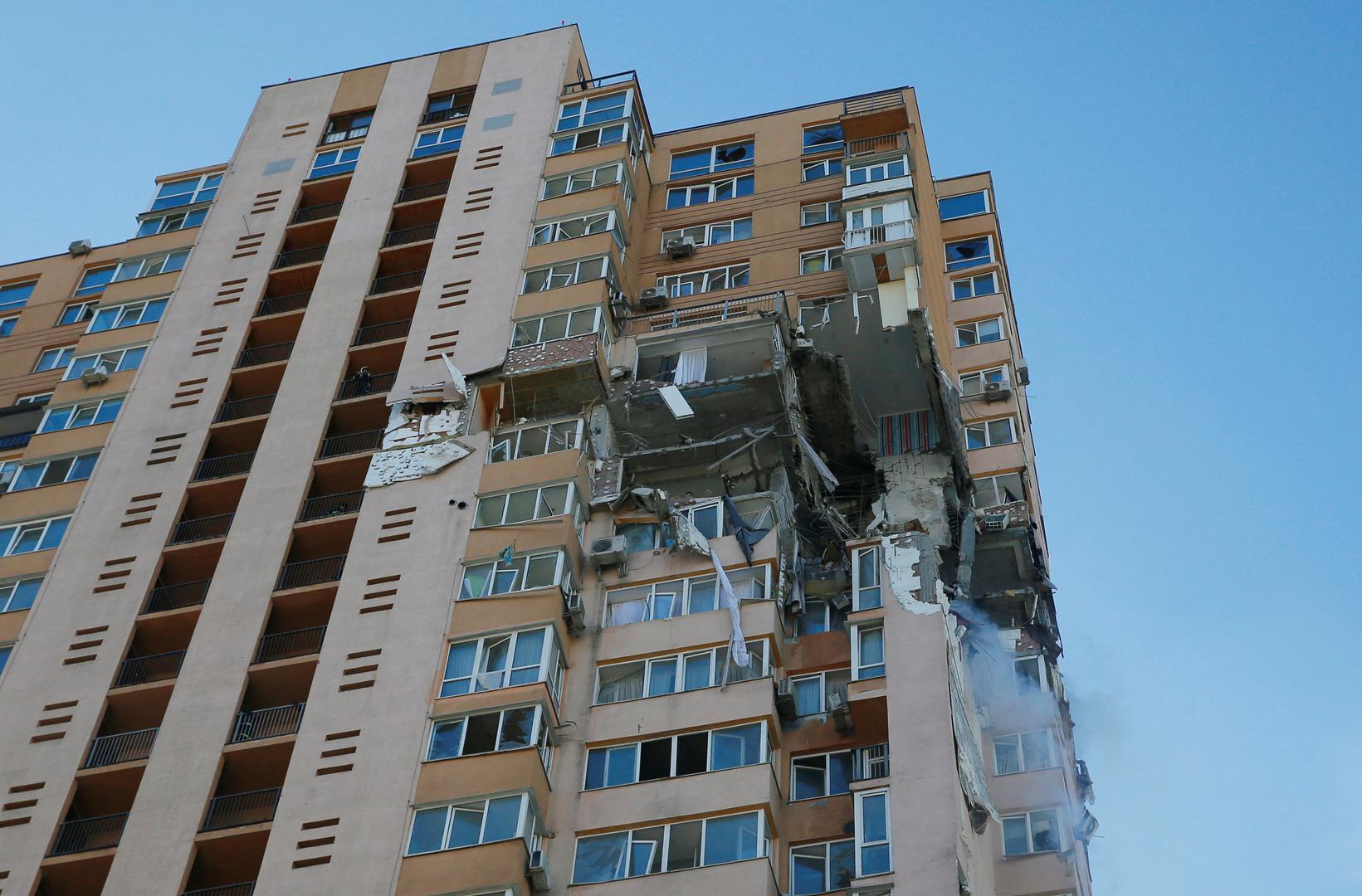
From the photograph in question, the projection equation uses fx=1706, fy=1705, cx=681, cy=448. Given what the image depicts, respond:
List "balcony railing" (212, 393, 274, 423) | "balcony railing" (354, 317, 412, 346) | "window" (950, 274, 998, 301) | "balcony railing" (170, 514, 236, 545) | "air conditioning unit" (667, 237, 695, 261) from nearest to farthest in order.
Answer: "balcony railing" (170, 514, 236, 545) → "balcony railing" (212, 393, 274, 423) → "balcony railing" (354, 317, 412, 346) → "air conditioning unit" (667, 237, 695, 261) → "window" (950, 274, 998, 301)

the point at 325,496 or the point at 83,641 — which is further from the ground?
the point at 325,496

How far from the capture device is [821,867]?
3525cm

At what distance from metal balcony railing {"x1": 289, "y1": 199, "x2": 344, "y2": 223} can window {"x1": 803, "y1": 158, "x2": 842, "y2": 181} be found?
1499 centimetres

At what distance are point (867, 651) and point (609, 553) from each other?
6.82 metres

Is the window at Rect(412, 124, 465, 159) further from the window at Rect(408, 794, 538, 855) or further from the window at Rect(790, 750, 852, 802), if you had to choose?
the window at Rect(408, 794, 538, 855)

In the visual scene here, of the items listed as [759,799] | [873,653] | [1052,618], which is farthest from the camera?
[1052,618]

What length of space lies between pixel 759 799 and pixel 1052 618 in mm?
13761

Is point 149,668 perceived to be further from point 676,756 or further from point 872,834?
point 872,834

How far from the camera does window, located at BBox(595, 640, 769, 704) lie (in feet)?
125

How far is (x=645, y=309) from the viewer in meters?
50.2

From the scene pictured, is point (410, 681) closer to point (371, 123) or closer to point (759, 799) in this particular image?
point (759, 799)

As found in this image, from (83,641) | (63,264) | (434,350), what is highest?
(63,264)

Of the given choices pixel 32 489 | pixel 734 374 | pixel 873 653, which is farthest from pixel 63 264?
pixel 873 653

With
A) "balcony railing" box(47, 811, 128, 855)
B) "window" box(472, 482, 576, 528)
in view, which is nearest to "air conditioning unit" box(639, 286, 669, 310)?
"window" box(472, 482, 576, 528)
